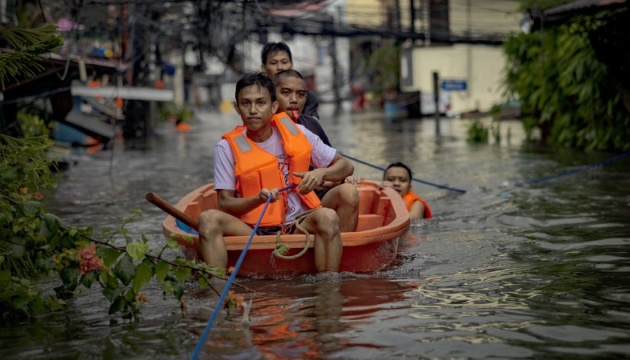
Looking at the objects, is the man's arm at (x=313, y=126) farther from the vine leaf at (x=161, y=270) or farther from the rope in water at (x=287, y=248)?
the vine leaf at (x=161, y=270)

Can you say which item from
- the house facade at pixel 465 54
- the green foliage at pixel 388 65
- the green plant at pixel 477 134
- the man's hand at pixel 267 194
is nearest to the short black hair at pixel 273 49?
the man's hand at pixel 267 194

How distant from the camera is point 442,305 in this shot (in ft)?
21.6

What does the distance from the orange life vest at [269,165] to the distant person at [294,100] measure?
938mm

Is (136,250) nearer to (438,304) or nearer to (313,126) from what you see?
(438,304)

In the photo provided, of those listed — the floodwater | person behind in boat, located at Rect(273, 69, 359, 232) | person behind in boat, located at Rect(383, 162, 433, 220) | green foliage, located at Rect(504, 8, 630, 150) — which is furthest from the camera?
green foliage, located at Rect(504, 8, 630, 150)

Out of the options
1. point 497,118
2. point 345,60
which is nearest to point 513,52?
point 497,118

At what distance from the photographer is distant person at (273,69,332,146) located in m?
8.80

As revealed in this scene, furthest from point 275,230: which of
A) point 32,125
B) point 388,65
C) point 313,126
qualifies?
point 388,65

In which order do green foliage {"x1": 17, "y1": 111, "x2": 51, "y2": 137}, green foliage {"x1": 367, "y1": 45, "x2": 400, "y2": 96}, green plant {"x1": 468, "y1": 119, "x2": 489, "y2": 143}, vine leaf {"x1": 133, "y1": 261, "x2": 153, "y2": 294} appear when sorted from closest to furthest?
1. vine leaf {"x1": 133, "y1": 261, "x2": 153, "y2": 294}
2. green foliage {"x1": 17, "y1": 111, "x2": 51, "y2": 137}
3. green plant {"x1": 468, "y1": 119, "x2": 489, "y2": 143}
4. green foliage {"x1": 367, "y1": 45, "x2": 400, "y2": 96}

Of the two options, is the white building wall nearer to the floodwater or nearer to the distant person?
the floodwater

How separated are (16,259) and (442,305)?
8.47 feet

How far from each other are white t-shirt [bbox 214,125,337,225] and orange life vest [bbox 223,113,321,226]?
0.13ft

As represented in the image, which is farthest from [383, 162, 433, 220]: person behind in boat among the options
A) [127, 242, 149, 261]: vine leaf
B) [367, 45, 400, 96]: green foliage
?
[367, 45, 400, 96]: green foliage

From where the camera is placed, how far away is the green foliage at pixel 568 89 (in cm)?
1817
